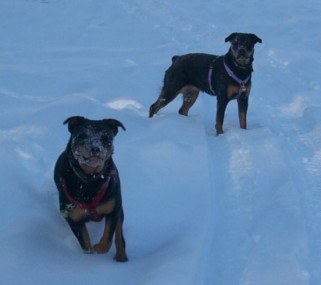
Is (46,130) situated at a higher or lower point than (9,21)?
higher

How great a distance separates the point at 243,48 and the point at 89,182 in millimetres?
3555

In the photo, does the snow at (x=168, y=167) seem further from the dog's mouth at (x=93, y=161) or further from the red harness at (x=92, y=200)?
the dog's mouth at (x=93, y=161)

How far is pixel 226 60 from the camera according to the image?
22.7 feet

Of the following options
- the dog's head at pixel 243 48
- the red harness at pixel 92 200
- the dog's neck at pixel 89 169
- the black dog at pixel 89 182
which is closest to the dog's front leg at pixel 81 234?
the black dog at pixel 89 182

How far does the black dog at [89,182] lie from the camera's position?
12.4ft

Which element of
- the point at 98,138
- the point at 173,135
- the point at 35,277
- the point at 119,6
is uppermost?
the point at 98,138

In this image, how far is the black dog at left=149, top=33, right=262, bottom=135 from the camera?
6734 millimetres

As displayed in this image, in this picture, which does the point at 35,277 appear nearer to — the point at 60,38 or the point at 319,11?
A: the point at 60,38

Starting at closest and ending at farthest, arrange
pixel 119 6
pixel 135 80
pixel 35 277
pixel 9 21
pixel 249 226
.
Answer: pixel 35 277
pixel 249 226
pixel 135 80
pixel 9 21
pixel 119 6

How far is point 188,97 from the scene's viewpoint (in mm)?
7617

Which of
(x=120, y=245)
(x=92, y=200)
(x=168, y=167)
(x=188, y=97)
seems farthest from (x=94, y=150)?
(x=188, y=97)

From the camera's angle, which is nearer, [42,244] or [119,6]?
[42,244]

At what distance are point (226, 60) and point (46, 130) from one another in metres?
2.62

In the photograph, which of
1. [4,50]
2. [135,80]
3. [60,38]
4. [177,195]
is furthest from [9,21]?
[177,195]
